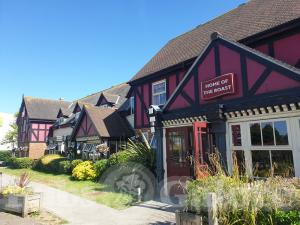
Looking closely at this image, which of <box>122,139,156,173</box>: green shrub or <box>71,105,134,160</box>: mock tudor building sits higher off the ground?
<box>71,105,134,160</box>: mock tudor building

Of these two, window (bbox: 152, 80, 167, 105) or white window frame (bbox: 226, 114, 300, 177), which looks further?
window (bbox: 152, 80, 167, 105)

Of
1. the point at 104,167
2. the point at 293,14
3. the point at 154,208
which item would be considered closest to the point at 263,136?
the point at 154,208

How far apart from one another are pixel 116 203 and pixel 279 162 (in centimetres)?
584

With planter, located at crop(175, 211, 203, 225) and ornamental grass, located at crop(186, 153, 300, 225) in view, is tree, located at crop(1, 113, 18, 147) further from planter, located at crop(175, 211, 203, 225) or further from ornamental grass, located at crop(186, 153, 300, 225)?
ornamental grass, located at crop(186, 153, 300, 225)

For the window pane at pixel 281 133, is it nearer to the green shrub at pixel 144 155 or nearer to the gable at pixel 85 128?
the green shrub at pixel 144 155

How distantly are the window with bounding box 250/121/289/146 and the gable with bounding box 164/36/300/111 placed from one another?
96 centimetres

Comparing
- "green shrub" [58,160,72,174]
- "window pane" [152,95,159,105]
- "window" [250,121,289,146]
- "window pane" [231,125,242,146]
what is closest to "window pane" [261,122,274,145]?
"window" [250,121,289,146]

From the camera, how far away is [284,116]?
7.52 meters

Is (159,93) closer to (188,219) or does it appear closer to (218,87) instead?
(218,87)

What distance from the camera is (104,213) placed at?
28.3 ft

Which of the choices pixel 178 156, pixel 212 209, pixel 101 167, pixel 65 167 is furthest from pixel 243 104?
pixel 65 167

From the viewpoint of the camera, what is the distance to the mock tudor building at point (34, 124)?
3488 centimetres

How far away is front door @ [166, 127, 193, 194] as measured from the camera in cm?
1030

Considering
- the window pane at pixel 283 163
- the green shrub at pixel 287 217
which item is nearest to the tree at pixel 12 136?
the window pane at pixel 283 163
